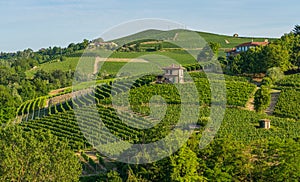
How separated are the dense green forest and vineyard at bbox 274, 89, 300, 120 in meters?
0.09

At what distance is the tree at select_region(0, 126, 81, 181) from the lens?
25.8 meters

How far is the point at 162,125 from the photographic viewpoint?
36.4 metres

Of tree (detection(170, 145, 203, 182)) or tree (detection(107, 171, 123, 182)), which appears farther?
tree (detection(107, 171, 123, 182))

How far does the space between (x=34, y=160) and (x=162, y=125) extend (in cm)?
1244

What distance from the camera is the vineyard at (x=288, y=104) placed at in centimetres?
4141

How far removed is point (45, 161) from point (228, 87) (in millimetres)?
25983

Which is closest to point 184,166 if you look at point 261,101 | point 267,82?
point 261,101

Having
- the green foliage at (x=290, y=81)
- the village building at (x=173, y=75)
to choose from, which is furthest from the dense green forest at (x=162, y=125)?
the village building at (x=173, y=75)

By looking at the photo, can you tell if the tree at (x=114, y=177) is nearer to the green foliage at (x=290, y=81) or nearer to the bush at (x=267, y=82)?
the bush at (x=267, y=82)

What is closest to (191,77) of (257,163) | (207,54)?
(207,54)

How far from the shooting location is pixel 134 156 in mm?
29672

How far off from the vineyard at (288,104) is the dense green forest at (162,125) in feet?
0.29

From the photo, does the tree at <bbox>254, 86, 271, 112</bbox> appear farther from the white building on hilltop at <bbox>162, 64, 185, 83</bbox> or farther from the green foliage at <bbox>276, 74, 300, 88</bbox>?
the white building on hilltop at <bbox>162, 64, 185, 83</bbox>

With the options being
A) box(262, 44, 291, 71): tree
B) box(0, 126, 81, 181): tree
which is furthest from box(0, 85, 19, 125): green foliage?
box(262, 44, 291, 71): tree
